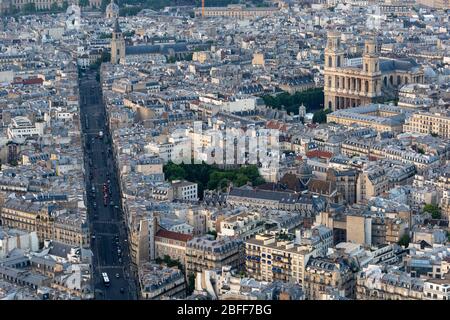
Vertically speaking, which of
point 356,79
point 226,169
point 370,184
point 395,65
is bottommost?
point 226,169

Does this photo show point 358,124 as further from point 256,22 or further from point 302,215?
point 256,22

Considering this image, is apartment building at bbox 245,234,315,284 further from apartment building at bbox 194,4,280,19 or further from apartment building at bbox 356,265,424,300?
apartment building at bbox 194,4,280,19

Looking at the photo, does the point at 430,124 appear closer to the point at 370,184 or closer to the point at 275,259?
the point at 370,184

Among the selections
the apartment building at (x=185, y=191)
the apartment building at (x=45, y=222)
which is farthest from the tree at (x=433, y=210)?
the apartment building at (x=45, y=222)

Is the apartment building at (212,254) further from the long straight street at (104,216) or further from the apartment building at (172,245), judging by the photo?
the long straight street at (104,216)

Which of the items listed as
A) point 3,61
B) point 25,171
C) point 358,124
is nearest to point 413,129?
point 358,124

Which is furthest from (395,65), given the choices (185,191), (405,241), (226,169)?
(405,241)

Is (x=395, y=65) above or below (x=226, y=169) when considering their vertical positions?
above

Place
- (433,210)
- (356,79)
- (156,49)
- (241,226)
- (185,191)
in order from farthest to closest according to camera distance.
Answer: (156,49), (356,79), (185,191), (433,210), (241,226)
